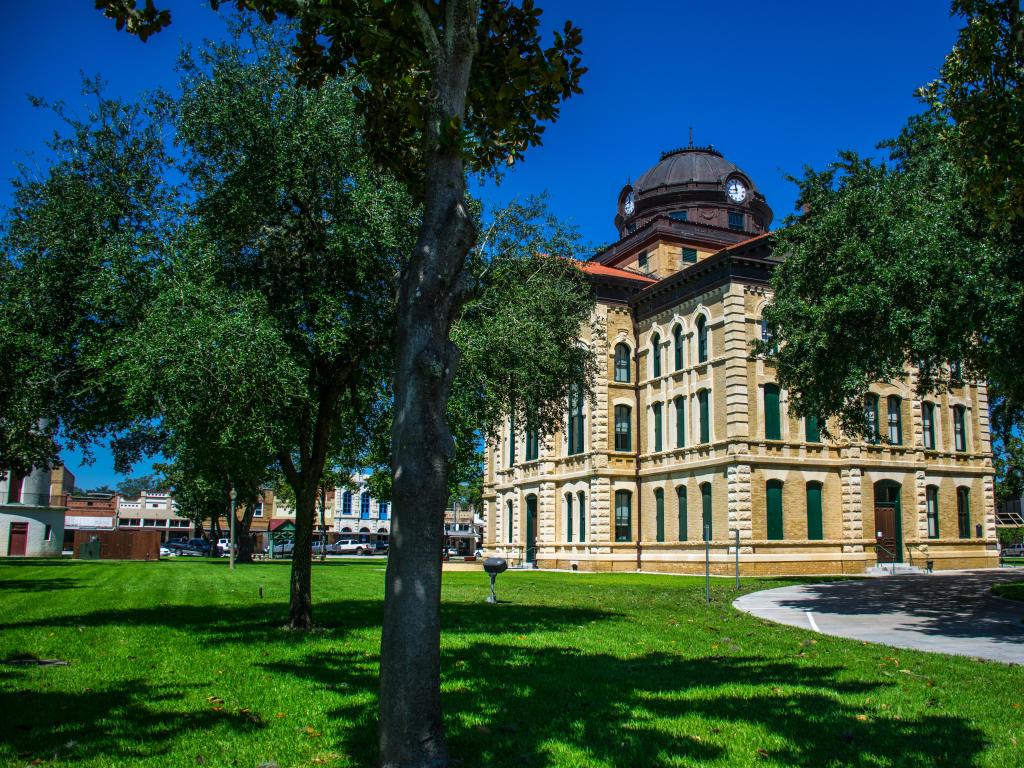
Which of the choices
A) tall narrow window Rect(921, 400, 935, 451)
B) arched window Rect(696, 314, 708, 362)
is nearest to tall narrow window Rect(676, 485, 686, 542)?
arched window Rect(696, 314, 708, 362)

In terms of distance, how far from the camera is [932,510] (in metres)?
37.8

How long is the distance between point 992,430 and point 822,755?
49801 mm

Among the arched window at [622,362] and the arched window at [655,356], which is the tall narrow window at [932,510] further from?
the arched window at [622,362]

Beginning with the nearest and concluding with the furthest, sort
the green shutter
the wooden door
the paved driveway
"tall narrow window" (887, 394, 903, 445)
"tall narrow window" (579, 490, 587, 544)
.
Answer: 1. the paved driveway
2. the wooden door
3. "tall narrow window" (887, 394, 903, 445)
4. the green shutter
5. "tall narrow window" (579, 490, 587, 544)

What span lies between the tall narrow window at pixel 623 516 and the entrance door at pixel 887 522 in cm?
1099

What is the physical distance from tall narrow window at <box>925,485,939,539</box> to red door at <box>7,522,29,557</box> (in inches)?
2220

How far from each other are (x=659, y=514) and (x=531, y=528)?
913 centimetres

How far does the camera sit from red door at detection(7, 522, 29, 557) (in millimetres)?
55688

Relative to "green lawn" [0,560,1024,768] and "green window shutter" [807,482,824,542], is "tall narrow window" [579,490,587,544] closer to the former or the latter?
"green window shutter" [807,482,824,542]

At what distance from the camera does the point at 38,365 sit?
12.0m

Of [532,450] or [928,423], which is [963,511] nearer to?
[928,423]

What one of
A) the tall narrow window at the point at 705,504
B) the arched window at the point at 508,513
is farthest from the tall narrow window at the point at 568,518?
the tall narrow window at the point at 705,504

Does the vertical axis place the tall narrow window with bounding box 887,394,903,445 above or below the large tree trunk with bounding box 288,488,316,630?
above

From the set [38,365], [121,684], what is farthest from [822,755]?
[38,365]
